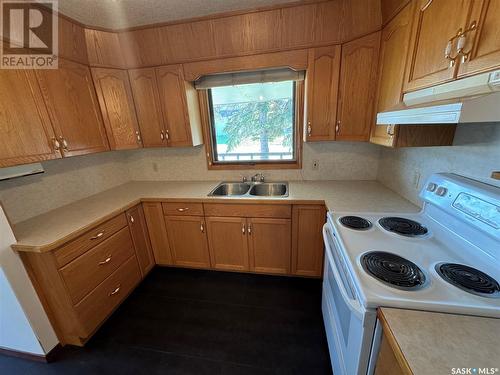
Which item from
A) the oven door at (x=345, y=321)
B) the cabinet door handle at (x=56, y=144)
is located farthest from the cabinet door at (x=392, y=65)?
the cabinet door handle at (x=56, y=144)

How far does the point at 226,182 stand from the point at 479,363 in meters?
2.11

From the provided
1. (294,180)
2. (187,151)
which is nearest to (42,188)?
(187,151)

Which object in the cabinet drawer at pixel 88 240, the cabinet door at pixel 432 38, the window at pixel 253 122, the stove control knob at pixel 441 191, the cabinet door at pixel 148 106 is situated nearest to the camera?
the cabinet door at pixel 432 38

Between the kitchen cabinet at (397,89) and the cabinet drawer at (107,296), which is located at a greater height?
the kitchen cabinet at (397,89)

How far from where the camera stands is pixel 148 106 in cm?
210

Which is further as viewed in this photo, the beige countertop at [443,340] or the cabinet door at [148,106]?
the cabinet door at [148,106]

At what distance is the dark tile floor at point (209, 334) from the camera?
141cm

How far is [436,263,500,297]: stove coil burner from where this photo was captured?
0.73 meters

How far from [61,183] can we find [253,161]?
186 cm

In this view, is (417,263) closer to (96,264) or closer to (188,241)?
(188,241)

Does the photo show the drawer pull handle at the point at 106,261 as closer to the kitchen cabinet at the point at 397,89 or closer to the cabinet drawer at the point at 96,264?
the cabinet drawer at the point at 96,264

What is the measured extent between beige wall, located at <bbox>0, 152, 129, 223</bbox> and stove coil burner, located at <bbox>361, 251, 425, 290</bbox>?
2.38 metres

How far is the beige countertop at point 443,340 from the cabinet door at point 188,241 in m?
1.70

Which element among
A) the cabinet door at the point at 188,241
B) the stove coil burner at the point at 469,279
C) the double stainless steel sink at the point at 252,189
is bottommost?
the cabinet door at the point at 188,241
